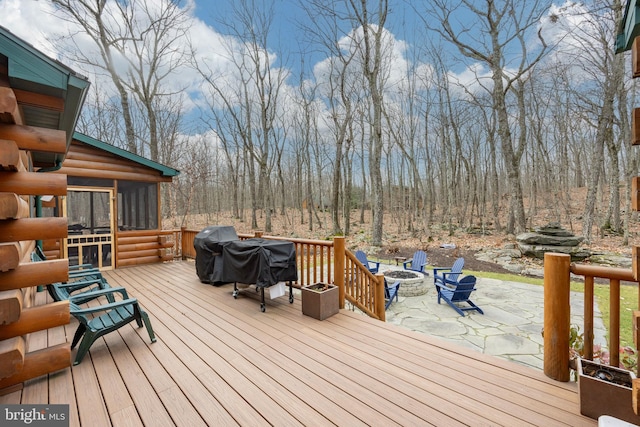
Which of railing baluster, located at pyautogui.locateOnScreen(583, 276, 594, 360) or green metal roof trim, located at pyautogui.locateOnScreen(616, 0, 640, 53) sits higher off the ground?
green metal roof trim, located at pyautogui.locateOnScreen(616, 0, 640, 53)

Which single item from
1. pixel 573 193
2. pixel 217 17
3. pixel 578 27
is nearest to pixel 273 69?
pixel 217 17

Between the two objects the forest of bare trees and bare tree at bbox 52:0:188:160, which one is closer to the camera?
bare tree at bbox 52:0:188:160

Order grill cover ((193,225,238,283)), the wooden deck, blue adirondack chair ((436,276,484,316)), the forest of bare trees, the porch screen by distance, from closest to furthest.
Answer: the wooden deck
grill cover ((193,225,238,283))
blue adirondack chair ((436,276,484,316))
the porch screen
the forest of bare trees

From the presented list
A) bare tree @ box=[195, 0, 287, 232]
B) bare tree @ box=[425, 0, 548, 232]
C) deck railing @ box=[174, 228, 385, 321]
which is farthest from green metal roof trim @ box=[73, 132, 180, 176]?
bare tree @ box=[425, 0, 548, 232]

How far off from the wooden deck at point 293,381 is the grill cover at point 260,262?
0.63 metres

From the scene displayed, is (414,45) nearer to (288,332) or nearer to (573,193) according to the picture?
(288,332)

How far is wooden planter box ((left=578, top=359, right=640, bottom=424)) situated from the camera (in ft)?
5.49

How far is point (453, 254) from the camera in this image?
34.3 feet

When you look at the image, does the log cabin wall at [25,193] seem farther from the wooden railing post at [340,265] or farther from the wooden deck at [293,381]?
the wooden railing post at [340,265]

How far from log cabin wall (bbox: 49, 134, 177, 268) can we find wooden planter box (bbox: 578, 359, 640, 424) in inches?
312

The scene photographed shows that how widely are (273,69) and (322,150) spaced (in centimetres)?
675

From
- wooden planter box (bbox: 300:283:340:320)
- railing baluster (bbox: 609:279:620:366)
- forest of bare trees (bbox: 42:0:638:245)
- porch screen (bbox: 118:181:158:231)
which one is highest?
forest of bare trees (bbox: 42:0:638:245)

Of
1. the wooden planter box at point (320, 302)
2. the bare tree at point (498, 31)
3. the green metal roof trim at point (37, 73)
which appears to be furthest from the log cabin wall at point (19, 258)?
the bare tree at point (498, 31)

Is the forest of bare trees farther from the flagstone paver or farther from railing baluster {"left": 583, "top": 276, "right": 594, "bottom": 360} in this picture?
railing baluster {"left": 583, "top": 276, "right": 594, "bottom": 360}
